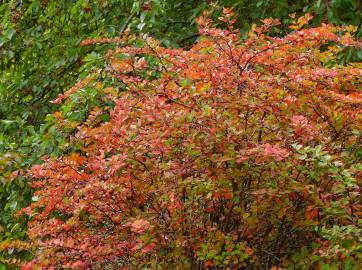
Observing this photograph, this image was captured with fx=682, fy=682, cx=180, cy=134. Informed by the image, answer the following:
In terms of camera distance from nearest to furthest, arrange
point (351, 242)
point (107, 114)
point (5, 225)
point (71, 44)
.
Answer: point (351, 242) < point (107, 114) < point (5, 225) < point (71, 44)

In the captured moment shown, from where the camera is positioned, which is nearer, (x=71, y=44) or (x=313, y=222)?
(x=313, y=222)

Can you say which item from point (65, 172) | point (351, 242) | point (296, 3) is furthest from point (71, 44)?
point (351, 242)

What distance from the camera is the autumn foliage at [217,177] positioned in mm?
2945

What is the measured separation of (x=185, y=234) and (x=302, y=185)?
61cm

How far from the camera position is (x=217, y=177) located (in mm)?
2990

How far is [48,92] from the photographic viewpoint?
622 cm

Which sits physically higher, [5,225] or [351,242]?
[351,242]

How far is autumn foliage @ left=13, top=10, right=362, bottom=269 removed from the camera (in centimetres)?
295

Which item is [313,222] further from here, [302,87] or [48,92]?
[48,92]

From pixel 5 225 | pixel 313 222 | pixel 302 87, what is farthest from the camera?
pixel 5 225

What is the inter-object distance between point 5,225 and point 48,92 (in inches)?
56.3

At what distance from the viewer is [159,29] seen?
561 centimetres

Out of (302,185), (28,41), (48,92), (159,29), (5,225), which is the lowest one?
(5,225)

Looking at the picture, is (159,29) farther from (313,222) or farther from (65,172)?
(313,222)
